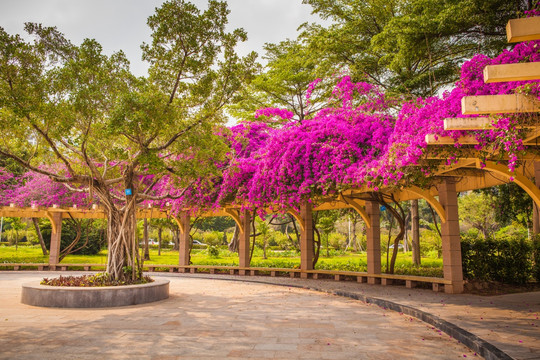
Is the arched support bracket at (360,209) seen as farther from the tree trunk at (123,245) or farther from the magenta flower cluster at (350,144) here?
the tree trunk at (123,245)

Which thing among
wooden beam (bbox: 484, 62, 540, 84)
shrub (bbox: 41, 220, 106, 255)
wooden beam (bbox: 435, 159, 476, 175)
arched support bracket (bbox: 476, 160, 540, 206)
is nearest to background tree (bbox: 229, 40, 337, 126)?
wooden beam (bbox: 435, 159, 476, 175)

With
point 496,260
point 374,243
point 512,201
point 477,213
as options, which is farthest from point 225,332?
point 477,213

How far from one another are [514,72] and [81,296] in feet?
26.5

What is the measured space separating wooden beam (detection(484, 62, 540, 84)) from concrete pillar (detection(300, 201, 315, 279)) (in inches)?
405

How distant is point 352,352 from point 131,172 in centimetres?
693

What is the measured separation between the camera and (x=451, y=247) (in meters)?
9.12

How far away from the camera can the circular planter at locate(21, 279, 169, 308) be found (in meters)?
7.88

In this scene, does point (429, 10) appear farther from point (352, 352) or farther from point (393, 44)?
point (352, 352)

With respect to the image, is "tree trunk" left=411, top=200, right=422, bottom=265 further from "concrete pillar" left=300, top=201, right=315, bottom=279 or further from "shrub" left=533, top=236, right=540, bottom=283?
"shrub" left=533, top=236, right=540, bottom=283

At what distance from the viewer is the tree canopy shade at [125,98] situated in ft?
25.4

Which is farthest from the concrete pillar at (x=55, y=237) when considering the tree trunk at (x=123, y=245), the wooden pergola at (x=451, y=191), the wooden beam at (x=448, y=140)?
the wooden beam at (x=448, y=140)

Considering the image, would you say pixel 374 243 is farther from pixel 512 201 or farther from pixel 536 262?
pixel 512 201

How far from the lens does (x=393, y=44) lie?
11.3 meters

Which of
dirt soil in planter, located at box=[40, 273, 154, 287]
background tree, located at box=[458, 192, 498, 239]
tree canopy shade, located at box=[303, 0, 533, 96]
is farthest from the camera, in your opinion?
background tree, located at box=[458, 192, 498, 239]
